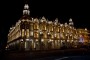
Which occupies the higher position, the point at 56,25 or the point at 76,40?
the point at 56,25

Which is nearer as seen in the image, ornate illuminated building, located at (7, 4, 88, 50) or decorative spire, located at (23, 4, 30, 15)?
ornate illuminated building, located at (7, 4, 88, 50)

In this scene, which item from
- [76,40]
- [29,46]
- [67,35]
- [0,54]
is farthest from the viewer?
[76,40]

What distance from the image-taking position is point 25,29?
223ft

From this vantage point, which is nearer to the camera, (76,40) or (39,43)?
(39,43)

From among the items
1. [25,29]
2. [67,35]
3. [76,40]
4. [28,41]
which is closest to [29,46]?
[28,41]

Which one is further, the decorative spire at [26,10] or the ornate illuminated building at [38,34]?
the decorative spire at [26,10]

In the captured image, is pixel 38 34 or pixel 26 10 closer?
pixel 38 34

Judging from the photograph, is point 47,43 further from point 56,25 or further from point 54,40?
point 56,25

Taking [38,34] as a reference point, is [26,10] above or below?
above

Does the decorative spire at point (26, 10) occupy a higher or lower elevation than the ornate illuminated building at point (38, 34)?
higher

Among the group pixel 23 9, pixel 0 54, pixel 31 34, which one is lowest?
pixel 0 54

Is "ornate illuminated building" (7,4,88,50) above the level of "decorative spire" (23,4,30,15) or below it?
below

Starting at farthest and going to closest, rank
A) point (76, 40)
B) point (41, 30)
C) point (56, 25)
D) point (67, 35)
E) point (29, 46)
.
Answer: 1. point (76, 40)
2. point (67, 35)
3. point (56, 25)
4. point (41, 30)
5. point (29, 46)

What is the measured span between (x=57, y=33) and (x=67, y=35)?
10.9m
